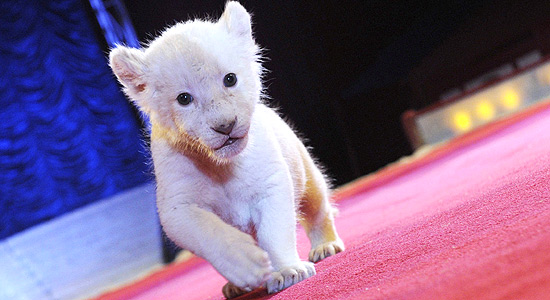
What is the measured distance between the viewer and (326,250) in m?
1.69

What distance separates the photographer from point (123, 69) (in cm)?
144

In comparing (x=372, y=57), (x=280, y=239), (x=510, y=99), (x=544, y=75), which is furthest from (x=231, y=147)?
(x=510, y=99)

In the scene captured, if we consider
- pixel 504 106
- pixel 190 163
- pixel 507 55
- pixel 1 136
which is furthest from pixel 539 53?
pixel 190 163

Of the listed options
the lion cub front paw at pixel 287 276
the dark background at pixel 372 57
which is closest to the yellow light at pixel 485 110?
the dark background at pixel 372 57

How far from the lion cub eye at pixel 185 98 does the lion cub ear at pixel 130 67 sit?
15 centimetres

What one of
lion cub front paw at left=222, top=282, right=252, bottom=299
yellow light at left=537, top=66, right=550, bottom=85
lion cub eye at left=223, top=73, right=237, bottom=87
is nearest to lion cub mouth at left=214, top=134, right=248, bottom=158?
lion cub eye at left=223, top=73, right=237, bottom=87

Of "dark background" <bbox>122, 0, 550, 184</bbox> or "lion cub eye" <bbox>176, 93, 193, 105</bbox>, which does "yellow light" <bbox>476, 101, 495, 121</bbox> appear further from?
"lion cub eye" <bbox>176, 93, 193, 105</bbox>

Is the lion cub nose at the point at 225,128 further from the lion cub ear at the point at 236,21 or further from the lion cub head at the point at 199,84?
the lion cub ear at the point at 236,21

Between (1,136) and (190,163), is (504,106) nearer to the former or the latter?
(1,136)

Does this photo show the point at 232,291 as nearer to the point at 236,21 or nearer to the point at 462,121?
the point at 236,21

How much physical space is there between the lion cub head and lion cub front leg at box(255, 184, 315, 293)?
174 millimetres

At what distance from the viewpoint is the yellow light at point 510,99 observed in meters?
6.09

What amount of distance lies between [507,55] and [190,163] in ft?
18.8

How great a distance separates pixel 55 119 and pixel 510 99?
14.6ft
